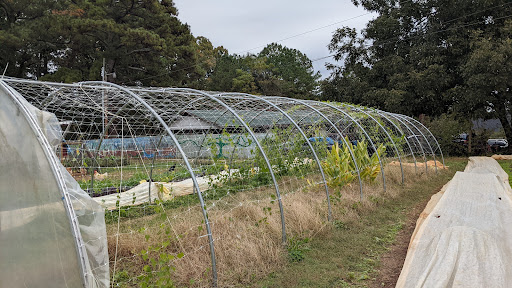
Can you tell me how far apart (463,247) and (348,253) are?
1379mm

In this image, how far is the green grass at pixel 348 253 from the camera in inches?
152

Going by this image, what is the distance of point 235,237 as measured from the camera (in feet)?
15.0

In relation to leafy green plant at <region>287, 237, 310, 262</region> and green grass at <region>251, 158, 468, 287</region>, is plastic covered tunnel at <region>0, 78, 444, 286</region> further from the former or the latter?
green grass at <region>251, 158, 468, 287</region>

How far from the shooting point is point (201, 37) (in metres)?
33.5

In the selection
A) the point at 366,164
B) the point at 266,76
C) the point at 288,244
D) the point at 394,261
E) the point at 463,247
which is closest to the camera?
the point at 463,247

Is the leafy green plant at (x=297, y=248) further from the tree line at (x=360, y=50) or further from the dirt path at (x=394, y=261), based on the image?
the tree line at (x=360, y=50)

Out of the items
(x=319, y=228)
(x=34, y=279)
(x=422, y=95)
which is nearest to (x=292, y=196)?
(x=319, y=228)

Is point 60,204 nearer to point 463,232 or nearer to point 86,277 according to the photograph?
point 86,277

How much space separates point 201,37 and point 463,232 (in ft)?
106

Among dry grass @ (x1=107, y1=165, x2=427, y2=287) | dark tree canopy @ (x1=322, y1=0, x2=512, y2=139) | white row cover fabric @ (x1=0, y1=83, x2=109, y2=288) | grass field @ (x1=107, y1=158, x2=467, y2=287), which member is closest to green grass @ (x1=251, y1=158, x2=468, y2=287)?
grass field @ (x1=107, y1=158, x2=467, y2=287)

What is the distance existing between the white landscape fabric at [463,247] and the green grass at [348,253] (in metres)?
0.54

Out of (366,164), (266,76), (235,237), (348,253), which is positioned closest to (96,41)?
(266,76)

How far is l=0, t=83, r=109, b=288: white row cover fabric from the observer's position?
282 cm

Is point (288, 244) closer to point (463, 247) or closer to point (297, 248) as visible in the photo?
point (297, 248)
